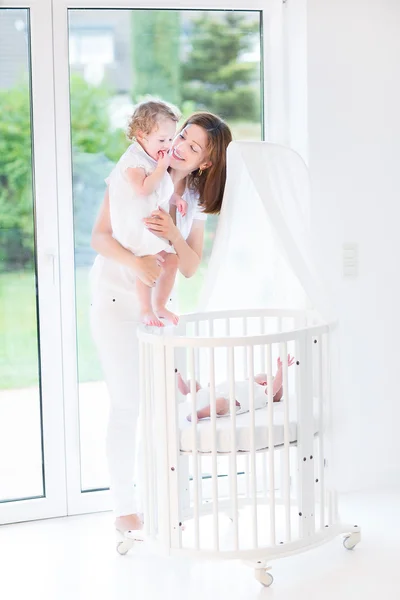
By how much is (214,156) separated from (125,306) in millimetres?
589

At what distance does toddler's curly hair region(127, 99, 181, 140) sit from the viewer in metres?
2.69

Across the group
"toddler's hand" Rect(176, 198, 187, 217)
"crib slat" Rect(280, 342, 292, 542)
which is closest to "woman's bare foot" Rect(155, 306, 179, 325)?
"toddler's hand" Rect(176, 198, 187, 217)

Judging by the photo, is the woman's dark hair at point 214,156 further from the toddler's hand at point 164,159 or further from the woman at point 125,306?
the toddler's hand at point 164,159

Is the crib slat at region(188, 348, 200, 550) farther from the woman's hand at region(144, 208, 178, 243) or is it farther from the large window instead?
the large window

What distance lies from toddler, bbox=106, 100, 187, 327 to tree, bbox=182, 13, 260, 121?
0.53 metres

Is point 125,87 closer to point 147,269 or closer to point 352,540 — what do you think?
point 147,269

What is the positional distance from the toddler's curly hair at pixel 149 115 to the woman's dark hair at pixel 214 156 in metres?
0.10

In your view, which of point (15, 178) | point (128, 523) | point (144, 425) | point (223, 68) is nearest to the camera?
point (144, 425)

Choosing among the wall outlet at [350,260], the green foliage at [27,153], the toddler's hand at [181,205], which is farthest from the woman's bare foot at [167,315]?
the wall outlet at [350,260]

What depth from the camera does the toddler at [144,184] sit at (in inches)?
104

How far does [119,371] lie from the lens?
8.94ft

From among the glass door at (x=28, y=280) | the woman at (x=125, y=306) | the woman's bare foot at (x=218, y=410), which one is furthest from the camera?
the glass door at (x=28, y=280)

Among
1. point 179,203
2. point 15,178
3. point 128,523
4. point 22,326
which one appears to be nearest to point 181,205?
point 179,203

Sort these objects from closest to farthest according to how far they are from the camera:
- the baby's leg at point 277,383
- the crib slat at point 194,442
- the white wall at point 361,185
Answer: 1. the crib slat at point 194,442
2. the baby's leg at point 277,383
3. the white wall at point 361,185
